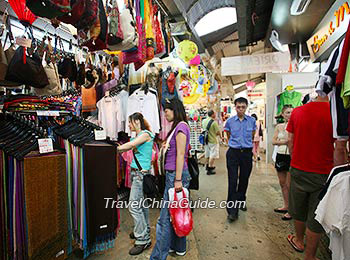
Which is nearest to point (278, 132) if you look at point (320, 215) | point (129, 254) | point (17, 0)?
point (320, 215)

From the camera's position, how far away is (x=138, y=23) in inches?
77.6

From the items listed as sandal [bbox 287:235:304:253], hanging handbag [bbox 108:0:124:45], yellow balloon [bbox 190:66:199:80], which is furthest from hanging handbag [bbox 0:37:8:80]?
yellow balloon [bbox 190:66:199:80]

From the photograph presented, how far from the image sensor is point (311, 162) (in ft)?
5.80

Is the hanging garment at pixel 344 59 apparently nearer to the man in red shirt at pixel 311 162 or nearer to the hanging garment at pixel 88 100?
the man in red shirt at pixel 311 162

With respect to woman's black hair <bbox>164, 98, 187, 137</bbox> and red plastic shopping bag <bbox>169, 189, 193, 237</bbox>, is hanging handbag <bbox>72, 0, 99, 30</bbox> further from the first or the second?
red plastic shopping bag <bbox>169, 189, 193, 237</bbox>

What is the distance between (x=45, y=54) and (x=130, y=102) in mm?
1255

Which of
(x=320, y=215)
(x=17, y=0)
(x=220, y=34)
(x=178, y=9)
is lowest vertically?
(x=320, y=215)

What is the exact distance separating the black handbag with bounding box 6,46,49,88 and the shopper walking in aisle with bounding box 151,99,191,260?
3.53 ft

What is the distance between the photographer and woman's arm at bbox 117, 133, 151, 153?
2021 millimetres

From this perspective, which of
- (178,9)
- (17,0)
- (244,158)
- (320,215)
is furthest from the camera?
(178,9)

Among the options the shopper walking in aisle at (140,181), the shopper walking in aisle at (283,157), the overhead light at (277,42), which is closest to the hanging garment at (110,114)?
the shopper walking in aisle at (140,181)

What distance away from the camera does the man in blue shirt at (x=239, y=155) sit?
2.74m

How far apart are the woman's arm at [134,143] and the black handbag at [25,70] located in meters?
0.89

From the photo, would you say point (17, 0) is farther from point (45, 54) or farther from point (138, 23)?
point (138, 23)
